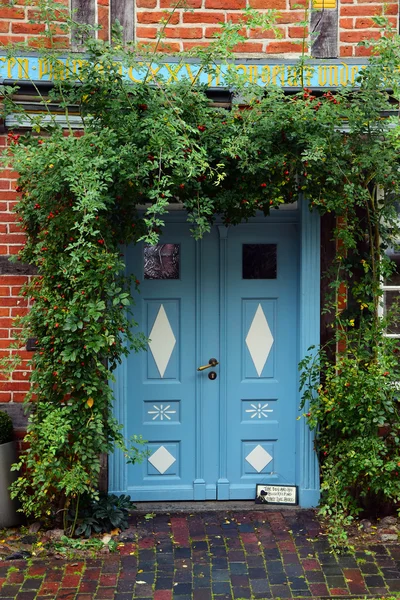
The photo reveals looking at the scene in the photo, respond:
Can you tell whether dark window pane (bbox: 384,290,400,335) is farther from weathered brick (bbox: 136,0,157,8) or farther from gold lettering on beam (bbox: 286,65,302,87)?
weathered brick (bbox: 136,0,157,8)

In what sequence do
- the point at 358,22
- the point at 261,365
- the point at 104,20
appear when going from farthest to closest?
the point at 261,365 < the point at 358,22 < the point at 104,20

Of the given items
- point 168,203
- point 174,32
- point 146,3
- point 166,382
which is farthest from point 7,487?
point 146,3

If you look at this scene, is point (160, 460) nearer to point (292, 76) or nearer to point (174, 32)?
point (292, 76)

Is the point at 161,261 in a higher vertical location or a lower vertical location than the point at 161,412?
higher

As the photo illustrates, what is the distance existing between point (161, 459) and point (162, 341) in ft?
3.37

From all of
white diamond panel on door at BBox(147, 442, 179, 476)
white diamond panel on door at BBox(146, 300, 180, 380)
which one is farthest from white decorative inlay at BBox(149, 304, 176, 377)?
white diamond panel on door at BBox(147, 442, 179, 476)

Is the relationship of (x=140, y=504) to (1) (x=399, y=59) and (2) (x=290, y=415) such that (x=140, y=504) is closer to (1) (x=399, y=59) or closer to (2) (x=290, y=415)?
(2) (x=290, y=415)

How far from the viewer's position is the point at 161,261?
6734 millimetres

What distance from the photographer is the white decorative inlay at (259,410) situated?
270 inches

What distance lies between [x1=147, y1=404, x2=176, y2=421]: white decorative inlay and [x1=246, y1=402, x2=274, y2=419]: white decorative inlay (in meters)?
0.69

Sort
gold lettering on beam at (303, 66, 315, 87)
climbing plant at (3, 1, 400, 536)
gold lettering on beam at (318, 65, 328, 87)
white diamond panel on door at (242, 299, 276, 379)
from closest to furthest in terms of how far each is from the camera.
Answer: climbing plant at (3, 1, 400, 536)
gold lettering on beam at (303, 66, 315, 87)
gold lettering on beam at (318, 65, 328, 87)
white diamond panel on door at (242, 299, 276, 379)

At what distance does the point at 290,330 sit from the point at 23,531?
108 inches

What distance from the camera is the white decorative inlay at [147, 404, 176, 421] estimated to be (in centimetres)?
679

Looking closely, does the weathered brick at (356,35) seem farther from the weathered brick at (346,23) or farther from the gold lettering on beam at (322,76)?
the gold lettering on beam at (322,76)
